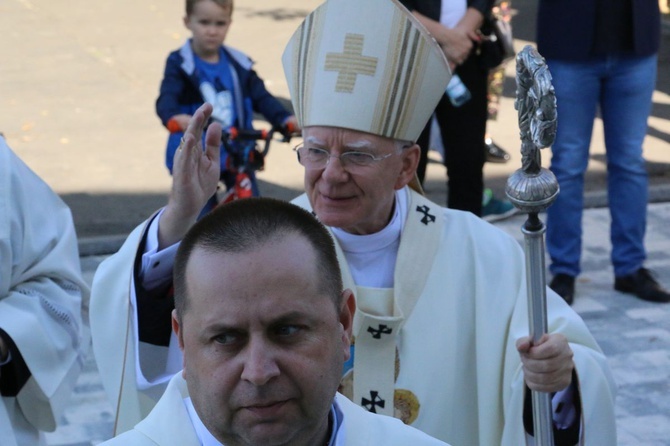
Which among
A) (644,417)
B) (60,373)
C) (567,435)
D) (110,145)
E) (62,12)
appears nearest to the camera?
(567,435)

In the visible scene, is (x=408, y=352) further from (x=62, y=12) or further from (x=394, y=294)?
(x=62, y=12)

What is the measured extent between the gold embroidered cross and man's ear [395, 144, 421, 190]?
243mm

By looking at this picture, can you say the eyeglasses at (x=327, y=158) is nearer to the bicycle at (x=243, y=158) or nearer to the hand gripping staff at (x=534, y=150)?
the hand gripping staff at (x=534, y=150)

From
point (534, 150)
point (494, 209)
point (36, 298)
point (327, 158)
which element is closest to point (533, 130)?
point (534, 150)

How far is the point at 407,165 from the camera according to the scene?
352 centimetres

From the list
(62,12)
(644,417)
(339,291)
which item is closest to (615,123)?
(644,417)

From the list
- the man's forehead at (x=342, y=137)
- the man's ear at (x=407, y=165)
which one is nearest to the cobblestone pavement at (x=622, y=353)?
the man's ear at (x=407, y=165)

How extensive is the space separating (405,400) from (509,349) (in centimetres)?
30

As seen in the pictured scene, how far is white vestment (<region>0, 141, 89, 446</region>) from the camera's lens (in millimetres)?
3516

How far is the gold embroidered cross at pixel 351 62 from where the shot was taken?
11.7ft

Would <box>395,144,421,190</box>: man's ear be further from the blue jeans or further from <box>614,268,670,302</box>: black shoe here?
<box>614,268,670,302</box>: black shoe

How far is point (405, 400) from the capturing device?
335 cm

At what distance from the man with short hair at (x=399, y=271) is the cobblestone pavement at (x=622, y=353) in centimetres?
197

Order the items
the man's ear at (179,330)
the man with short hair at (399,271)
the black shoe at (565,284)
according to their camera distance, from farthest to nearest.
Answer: the black shoe at (565,284), the man with short hair at (399,271), the man's ear at (179,330)
